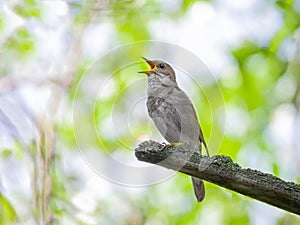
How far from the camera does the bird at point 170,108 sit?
2344mm

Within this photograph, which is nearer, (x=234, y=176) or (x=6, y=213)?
→ (x=234, y=176)

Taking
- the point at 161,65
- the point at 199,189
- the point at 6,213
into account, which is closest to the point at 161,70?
the point at 161,65

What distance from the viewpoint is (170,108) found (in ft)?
8.21

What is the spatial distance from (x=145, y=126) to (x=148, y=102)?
0.74 feet

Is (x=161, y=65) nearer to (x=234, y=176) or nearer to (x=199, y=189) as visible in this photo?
(x=199, y=189)

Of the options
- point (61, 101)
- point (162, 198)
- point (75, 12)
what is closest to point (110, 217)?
point (162, 198)

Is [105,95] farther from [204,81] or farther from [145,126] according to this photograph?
[204,81]

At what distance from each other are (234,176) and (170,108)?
1.04 meters

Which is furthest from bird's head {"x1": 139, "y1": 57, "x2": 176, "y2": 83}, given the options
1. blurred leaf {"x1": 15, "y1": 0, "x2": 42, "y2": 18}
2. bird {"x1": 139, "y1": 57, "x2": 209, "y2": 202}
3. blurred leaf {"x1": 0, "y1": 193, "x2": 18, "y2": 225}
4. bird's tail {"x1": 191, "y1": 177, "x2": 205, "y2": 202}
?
blurred leaf {"x1": 15, "y1": 0, "x2": 42, "y2": 18}

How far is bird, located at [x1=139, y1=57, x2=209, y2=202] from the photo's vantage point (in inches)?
92.3

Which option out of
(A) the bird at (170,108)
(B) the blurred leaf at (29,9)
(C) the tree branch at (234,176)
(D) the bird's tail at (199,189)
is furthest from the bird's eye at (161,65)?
(B) the blurred leaf at (29,9)

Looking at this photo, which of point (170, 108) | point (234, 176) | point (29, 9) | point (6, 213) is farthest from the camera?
point (29, 9)

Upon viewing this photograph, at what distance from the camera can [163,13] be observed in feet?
12.2

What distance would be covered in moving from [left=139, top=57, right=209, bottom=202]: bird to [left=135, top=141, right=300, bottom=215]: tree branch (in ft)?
2.22
